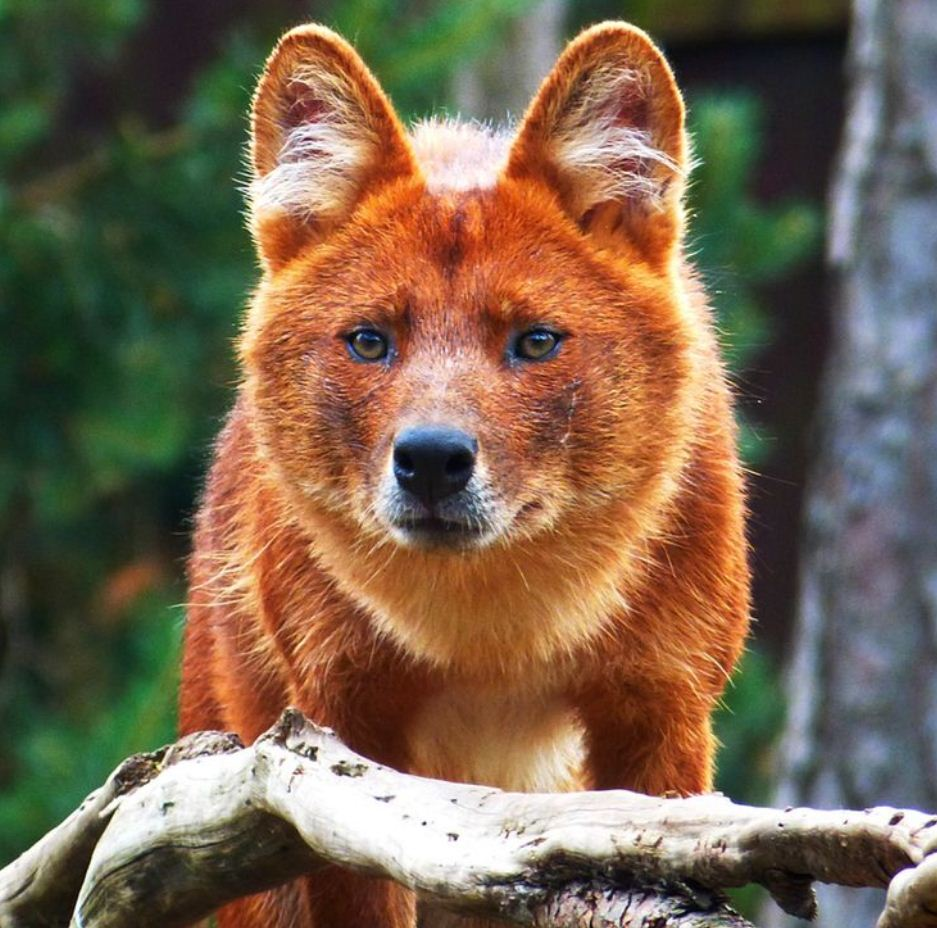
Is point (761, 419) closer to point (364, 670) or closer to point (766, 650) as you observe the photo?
point (766, 650)

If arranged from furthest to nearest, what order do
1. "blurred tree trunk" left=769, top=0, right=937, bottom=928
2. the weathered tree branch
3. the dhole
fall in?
"blurred tree trunk" left=769, top=0, right=937, bottom=928 < the dhole < the weathered tree branch

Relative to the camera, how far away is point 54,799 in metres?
8.80

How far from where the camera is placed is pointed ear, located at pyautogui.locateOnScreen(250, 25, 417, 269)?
18.1 feet

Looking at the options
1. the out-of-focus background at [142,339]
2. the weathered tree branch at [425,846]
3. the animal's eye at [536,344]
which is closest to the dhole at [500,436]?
the animal's eye at [536,344]

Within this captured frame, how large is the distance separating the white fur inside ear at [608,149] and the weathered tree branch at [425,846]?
1.87 meters

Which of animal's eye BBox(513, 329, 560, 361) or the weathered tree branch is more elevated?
animal's eye BBox(513, 329, 560, 361)

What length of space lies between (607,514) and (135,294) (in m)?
5.00

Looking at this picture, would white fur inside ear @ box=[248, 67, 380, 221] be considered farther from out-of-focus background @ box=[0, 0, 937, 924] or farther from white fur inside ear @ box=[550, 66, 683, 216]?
out-of-focus background @ box=[0, 0, 937, 924]

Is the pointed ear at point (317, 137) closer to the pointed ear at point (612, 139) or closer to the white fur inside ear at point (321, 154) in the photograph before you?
the white fur inside ear at point (321, 154)

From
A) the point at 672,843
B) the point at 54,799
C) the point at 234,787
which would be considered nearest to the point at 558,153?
the point at 234,787

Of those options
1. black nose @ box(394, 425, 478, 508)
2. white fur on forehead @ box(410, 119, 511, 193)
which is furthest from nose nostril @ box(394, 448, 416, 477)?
white fur on forehead @ box(410, 119, 511, 193)

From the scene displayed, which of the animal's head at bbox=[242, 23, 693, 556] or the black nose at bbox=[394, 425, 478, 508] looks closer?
the black nose at bbox=[394, 425, 478, 508]

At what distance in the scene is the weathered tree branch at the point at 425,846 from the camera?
3.22 metres

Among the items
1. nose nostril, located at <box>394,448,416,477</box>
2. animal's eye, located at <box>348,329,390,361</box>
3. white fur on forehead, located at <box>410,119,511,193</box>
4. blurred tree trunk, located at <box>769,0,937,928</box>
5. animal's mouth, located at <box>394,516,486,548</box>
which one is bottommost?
blurred tree trunk, located at <box>769,0,937,928</box>
